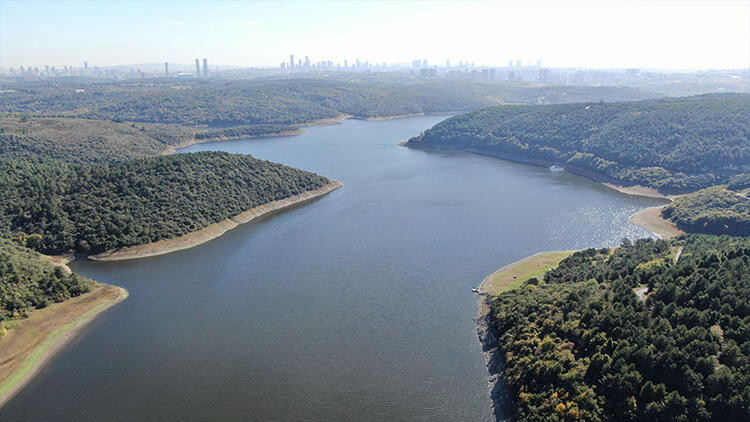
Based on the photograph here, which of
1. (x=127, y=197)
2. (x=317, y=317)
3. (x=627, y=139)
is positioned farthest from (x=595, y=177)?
(x=127, y=197)

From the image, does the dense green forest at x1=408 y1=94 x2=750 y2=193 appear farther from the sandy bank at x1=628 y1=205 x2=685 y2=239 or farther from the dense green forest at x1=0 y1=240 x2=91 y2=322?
the dense green forest at x1=0 y1=240 x2=91 y2=322

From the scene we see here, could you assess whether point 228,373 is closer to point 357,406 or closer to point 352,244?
point 357,406

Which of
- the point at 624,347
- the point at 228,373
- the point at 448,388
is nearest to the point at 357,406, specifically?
the point at 448,388

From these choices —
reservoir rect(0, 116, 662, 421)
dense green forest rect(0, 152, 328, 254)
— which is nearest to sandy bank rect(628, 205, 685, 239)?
reservoir rect(0, 116, 662, 421)

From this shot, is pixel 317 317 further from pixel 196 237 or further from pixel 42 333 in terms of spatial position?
Answer: pixel 196 237

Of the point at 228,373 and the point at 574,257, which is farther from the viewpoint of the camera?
the point at 574,257

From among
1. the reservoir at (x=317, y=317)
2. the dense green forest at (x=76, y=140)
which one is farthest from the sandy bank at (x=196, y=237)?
the dense green forest at (x=76, y=140)

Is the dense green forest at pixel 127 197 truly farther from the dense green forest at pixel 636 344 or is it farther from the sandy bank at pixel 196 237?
the dense green forest at pixel 636 344
